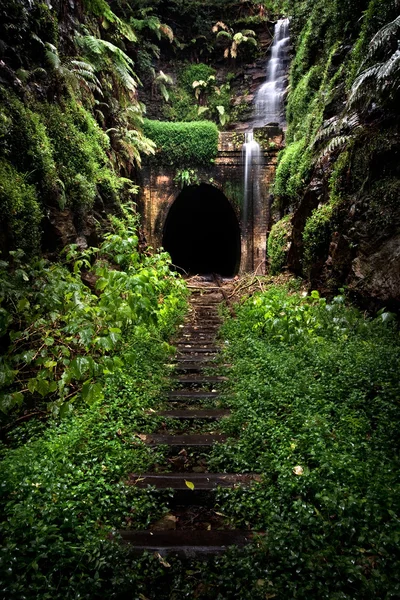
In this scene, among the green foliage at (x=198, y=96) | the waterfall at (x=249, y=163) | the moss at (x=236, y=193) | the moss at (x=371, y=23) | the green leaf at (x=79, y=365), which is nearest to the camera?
the green leaf at (x=79, y=365)

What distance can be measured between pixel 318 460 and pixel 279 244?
943 cm

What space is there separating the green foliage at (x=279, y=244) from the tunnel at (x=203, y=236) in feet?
20.6

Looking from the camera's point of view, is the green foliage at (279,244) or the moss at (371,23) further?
the green foliage at (279,244)

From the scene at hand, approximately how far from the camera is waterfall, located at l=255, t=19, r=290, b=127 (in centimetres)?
1622

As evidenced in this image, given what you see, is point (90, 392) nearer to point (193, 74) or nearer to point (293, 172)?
point (293, 172)

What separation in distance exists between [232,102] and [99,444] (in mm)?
18070

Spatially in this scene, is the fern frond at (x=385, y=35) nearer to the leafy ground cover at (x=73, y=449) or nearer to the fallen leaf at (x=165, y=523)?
the leafy ground cover at (x=73, y=449)

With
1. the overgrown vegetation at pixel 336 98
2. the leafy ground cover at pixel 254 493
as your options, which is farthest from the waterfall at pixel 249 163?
the leafy ground cover at pixel 254 493

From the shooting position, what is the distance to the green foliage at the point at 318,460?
6.69 feet

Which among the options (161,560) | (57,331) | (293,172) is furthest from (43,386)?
(293,172)

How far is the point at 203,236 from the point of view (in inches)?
894

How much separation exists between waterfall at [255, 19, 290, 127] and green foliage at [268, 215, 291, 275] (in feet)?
22.3

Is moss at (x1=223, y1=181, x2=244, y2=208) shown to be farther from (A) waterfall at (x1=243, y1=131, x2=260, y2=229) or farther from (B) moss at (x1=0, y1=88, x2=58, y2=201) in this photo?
(B) moss at (x1=0, y1=88, x2=58, y2=201)

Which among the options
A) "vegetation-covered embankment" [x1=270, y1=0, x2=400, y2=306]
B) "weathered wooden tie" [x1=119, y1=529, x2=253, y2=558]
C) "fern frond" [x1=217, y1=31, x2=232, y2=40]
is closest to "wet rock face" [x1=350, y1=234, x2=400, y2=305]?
"vegetation-covered embankment" [x1=270, y1=0, x2=400, y2=306]
